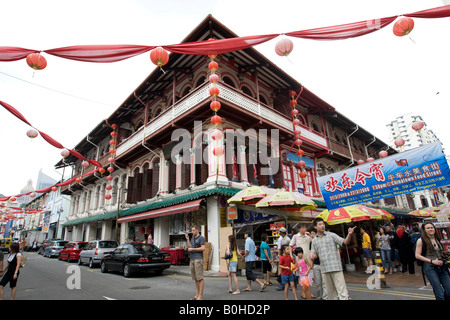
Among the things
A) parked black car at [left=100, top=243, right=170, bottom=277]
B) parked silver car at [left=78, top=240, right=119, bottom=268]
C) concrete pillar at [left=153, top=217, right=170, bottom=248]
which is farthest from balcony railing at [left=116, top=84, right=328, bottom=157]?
parked black car at [left=100, top=243, right=170, bottom=277]

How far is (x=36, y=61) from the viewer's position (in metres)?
5.59

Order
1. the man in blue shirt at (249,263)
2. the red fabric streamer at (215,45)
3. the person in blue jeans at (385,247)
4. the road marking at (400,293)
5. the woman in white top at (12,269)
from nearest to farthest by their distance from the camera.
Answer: the red fabric streamer at (215,45)
the road marking at (400,293)
the woman in white top at (12,269)
the man in blue shirt at (249,263)
the person in blue jeans at (385,247)

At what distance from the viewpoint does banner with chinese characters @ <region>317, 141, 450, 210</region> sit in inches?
250

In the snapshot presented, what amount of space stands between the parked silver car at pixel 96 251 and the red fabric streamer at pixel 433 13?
16068 millimetres

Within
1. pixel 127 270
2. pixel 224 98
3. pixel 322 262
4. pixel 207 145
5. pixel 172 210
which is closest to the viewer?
pixel 322 262

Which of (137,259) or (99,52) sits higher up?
(99,52)

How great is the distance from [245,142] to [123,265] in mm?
8787

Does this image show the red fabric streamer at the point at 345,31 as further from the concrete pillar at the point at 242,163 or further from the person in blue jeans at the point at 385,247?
the concrete pillar at the point at 242,163

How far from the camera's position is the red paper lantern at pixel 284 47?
6.15 meters

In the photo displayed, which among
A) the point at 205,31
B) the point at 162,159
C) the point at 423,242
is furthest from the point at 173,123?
the point at 423,242

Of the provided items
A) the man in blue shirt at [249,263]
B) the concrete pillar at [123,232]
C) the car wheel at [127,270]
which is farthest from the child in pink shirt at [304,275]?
the concrete pillar at [123,232]

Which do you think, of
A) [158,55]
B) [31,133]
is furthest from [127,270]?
[158,55]

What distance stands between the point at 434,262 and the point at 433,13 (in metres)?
4.72

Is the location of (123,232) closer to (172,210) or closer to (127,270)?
(172,210)
